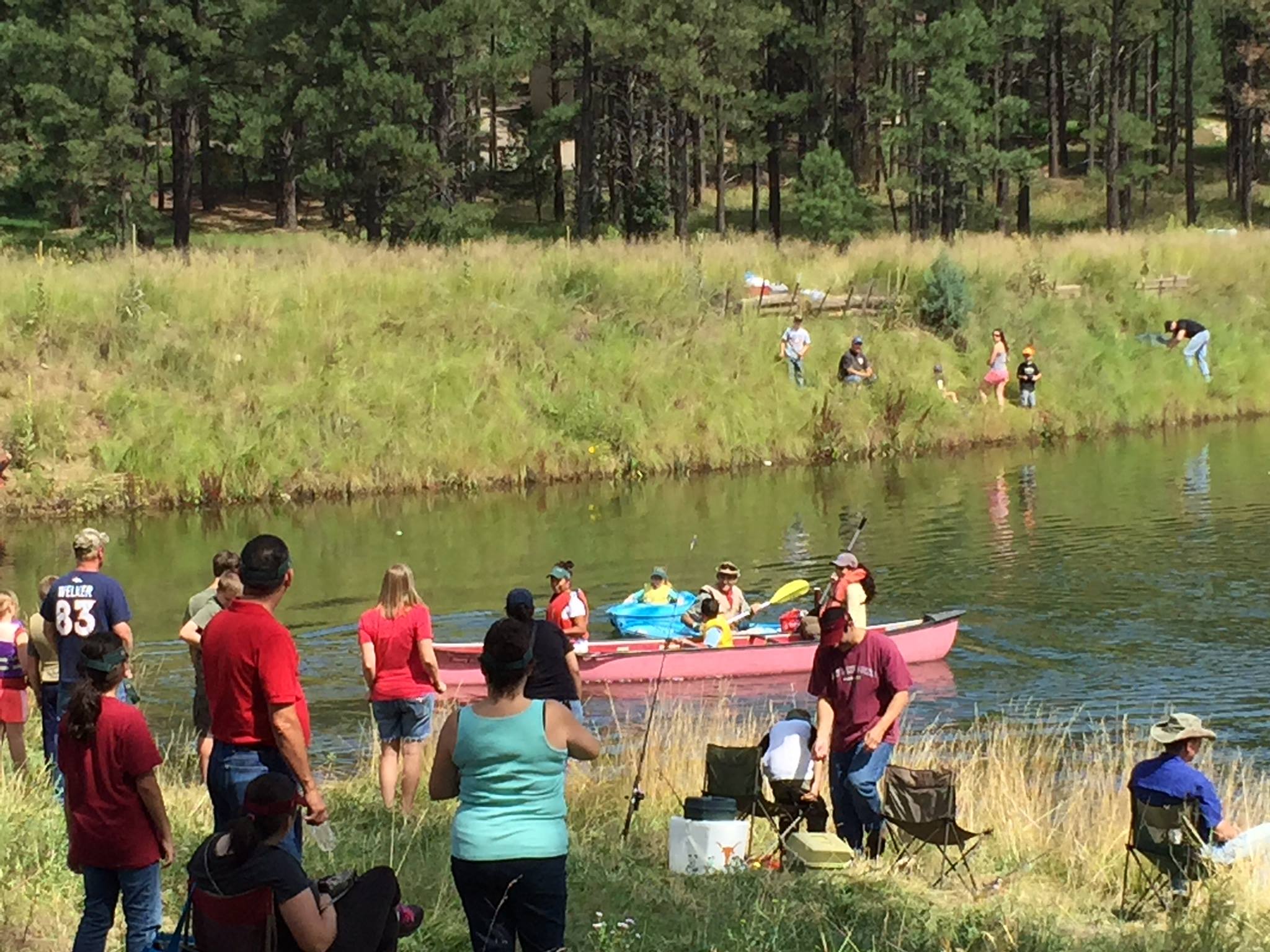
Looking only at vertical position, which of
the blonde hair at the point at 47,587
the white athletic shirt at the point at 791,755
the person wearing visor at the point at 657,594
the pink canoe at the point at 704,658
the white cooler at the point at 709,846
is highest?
the blonde hair at the point at 47,587

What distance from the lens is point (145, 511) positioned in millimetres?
28250

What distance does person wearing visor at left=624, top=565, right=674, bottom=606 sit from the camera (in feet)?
63.4

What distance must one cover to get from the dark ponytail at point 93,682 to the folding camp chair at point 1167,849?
17.8 feet

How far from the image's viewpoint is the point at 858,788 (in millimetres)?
10031

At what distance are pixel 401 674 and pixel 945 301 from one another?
27979 mm

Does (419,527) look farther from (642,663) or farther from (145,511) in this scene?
(642,663)

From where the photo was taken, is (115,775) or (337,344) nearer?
(115,775)

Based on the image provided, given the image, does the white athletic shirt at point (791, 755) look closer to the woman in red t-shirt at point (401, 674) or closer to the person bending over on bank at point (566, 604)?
the woman in red t-shirt at point (401, 674)

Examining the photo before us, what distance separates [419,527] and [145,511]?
4.90 m

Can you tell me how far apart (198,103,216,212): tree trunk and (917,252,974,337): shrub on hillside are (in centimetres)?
3457

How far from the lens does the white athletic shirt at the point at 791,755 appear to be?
10.3m

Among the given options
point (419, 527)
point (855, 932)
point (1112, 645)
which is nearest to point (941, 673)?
point (1112, 645)

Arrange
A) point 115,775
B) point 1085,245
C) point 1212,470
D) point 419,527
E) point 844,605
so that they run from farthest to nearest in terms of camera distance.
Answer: point 1085,245, point 1212,470, point 419,527, point 844,605, point 115,775

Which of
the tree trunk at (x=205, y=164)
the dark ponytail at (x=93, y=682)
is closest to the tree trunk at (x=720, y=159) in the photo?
the tree trunk at (x=205, y=164)
